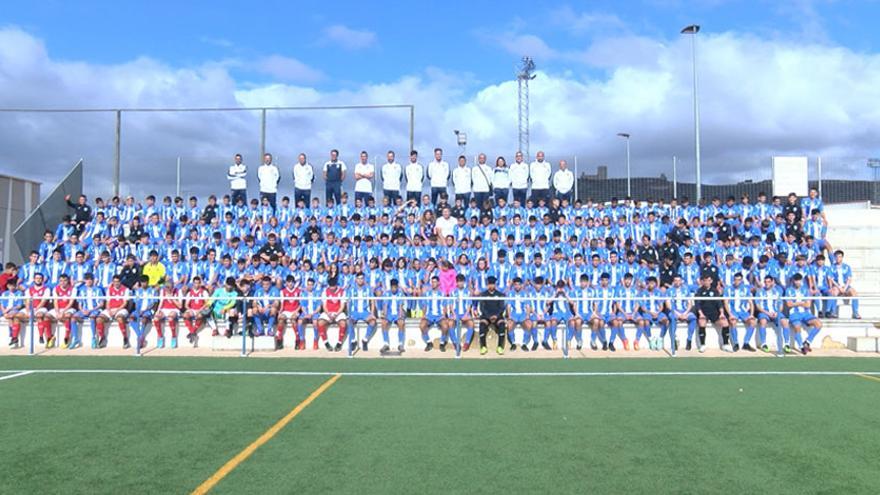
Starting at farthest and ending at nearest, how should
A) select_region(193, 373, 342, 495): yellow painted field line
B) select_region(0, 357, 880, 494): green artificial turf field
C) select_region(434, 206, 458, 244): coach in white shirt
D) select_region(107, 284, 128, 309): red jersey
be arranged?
select_region(434, 206, 458, 244): coach in white shirt, select_region(107, 284, 128, 309): red jersey, select_region(0, 357, 880, 494): green artificial turf field, select_region(193, 373, 342, 495): yellow painted field line

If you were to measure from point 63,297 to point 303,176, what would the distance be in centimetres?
824

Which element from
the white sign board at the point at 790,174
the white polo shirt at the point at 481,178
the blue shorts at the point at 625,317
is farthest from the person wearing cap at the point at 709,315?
the white sign board at the point at 790,174

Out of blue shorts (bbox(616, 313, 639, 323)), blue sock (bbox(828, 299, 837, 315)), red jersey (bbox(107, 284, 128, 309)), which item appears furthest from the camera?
blue sock (bbox(828, 299, 837, 315))

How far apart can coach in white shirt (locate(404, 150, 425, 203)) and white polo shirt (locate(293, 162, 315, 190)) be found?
301cm

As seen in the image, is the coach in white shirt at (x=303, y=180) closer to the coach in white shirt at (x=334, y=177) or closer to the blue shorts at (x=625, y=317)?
the coach in white shirt at (x=334, y=177)

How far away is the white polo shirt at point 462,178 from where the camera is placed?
63.7 ft

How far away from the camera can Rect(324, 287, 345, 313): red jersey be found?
13711 millimetres

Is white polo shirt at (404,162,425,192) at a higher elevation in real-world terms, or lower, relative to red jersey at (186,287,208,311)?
higher

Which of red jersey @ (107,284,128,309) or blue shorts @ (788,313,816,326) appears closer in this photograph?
blue shorts @ (788,313,816,326)

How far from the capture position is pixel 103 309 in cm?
1413

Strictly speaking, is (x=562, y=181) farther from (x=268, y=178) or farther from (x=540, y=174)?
(x=268, y=178)

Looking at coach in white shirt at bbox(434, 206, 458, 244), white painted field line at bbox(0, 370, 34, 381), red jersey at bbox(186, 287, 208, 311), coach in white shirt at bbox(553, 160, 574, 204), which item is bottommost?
white painted field line at bbox(0, 370, 34, 381)

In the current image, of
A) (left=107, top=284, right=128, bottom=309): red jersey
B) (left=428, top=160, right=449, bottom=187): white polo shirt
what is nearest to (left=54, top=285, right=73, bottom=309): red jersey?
(left=107, top=284, right=128, bottom=309): red jersey

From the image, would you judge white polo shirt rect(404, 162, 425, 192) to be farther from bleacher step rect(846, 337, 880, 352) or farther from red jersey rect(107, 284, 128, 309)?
bleacher step rect(846, 337, 880, 352)
